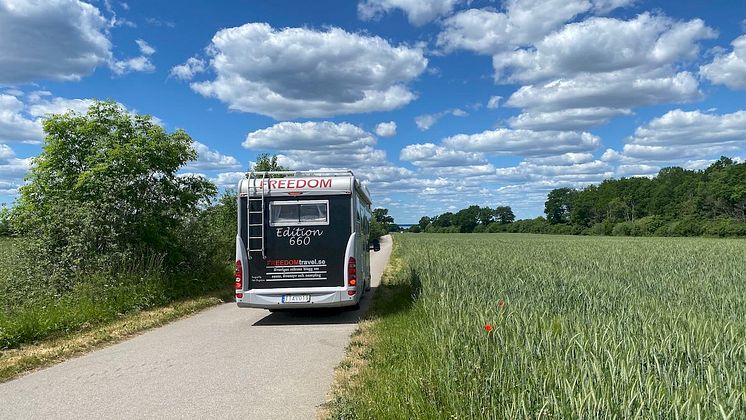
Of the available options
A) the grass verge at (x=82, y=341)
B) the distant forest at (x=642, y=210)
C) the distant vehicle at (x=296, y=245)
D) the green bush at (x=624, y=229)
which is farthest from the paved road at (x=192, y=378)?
the green bush at (x=624, y=229)

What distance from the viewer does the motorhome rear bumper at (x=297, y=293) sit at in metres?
10.8

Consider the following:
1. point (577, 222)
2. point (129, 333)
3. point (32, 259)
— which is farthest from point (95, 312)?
point (577, 222)

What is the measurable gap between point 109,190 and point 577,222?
4553 inches

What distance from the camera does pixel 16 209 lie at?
14406mm

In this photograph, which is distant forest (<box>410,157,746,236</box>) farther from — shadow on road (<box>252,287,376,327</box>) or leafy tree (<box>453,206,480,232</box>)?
shadow on road (<box>252,287,376,327</box>)

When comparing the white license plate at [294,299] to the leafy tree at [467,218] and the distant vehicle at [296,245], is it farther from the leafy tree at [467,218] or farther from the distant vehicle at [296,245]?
the leafy tree at [467,218]

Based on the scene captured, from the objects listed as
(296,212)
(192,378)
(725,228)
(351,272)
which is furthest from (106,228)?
(725,228)

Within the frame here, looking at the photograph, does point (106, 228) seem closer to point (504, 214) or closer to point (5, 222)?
point (5, 222)

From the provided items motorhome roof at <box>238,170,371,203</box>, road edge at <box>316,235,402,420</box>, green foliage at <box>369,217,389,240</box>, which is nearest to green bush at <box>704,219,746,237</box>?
green foliage at <box>369,217,389,240</box>

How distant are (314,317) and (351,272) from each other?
74.1 inches

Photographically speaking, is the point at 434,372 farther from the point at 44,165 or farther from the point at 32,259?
the point at 44,165

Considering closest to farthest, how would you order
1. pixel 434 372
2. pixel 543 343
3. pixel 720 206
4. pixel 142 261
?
1. pixel 543 343
2. pixel 434 372
3. pixel 142 261
4. pixel 720 206

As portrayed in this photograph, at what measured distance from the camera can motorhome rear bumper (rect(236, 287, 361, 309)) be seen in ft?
35.6

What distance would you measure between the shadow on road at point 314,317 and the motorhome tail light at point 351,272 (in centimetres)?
93
